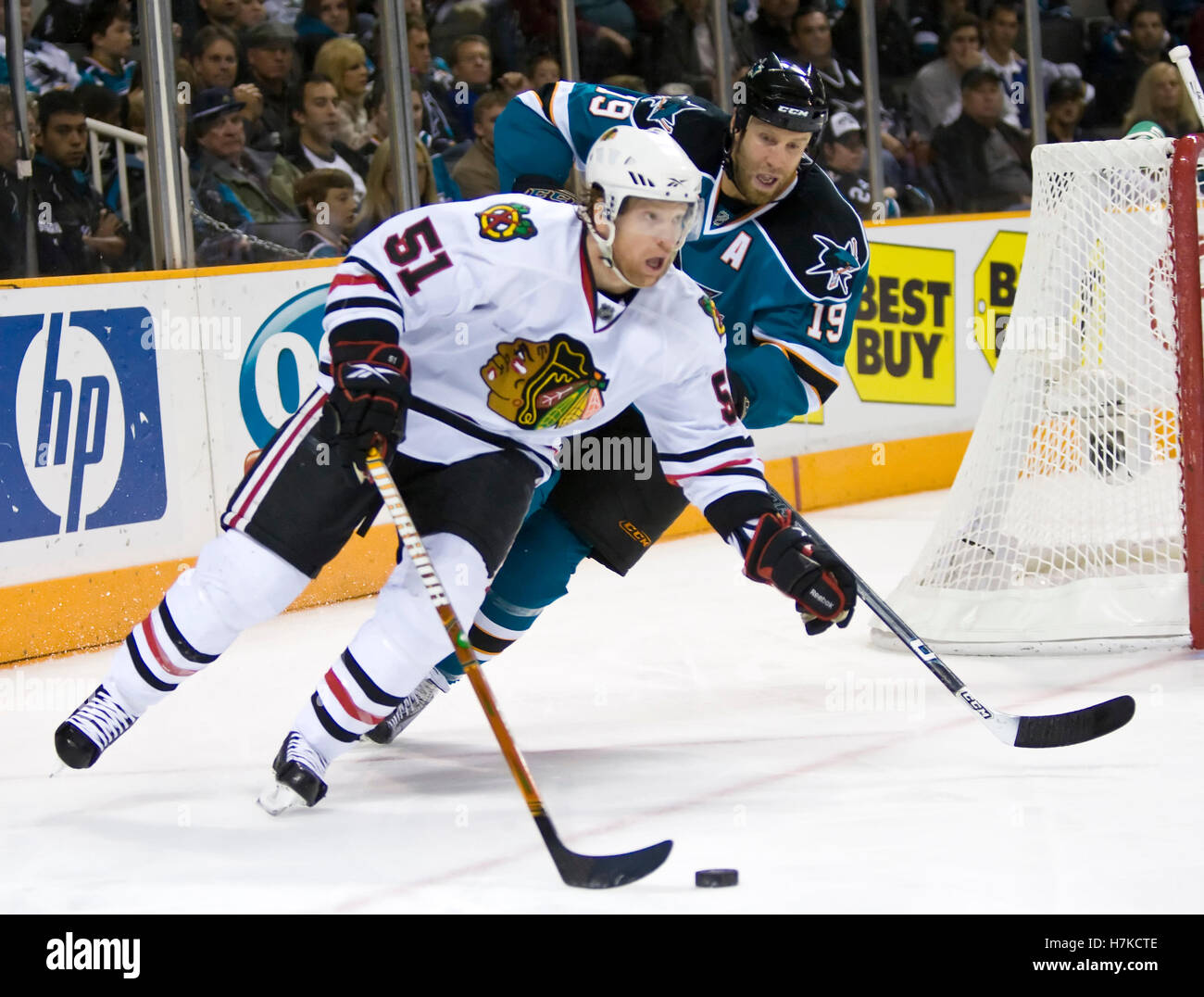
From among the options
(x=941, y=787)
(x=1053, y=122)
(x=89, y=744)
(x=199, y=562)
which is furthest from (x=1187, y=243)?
(x=1053, y=122)

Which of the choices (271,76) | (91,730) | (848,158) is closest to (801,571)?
(91,730)

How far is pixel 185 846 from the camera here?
240cm

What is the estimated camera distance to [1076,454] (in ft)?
12.3

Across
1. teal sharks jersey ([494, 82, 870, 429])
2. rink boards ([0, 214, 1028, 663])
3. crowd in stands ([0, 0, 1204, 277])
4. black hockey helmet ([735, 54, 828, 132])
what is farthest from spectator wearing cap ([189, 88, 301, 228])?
black hockey helmet ([735, 54, 828, 132])

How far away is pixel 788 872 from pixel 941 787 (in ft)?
1.68

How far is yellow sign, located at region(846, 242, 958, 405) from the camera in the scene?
587 cm

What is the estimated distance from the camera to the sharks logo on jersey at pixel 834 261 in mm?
3010

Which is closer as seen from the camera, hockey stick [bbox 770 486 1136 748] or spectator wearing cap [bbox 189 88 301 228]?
hockey stick [bbox 770 486 1136 748]

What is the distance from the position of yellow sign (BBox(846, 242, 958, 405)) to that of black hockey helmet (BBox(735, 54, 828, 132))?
2909mm

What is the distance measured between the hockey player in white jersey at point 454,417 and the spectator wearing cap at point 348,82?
88.9 inches

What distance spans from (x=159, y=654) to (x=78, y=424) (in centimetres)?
152

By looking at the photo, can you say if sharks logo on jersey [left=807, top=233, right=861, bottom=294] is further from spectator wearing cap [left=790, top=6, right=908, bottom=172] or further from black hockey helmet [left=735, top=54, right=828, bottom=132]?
spectator wearing cap [left=790, top=6, right=908, bottom=172]

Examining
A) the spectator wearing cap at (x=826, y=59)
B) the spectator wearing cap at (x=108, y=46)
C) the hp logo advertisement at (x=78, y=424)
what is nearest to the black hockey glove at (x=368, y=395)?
the hp logo advertisement at (x=78, y=424)
